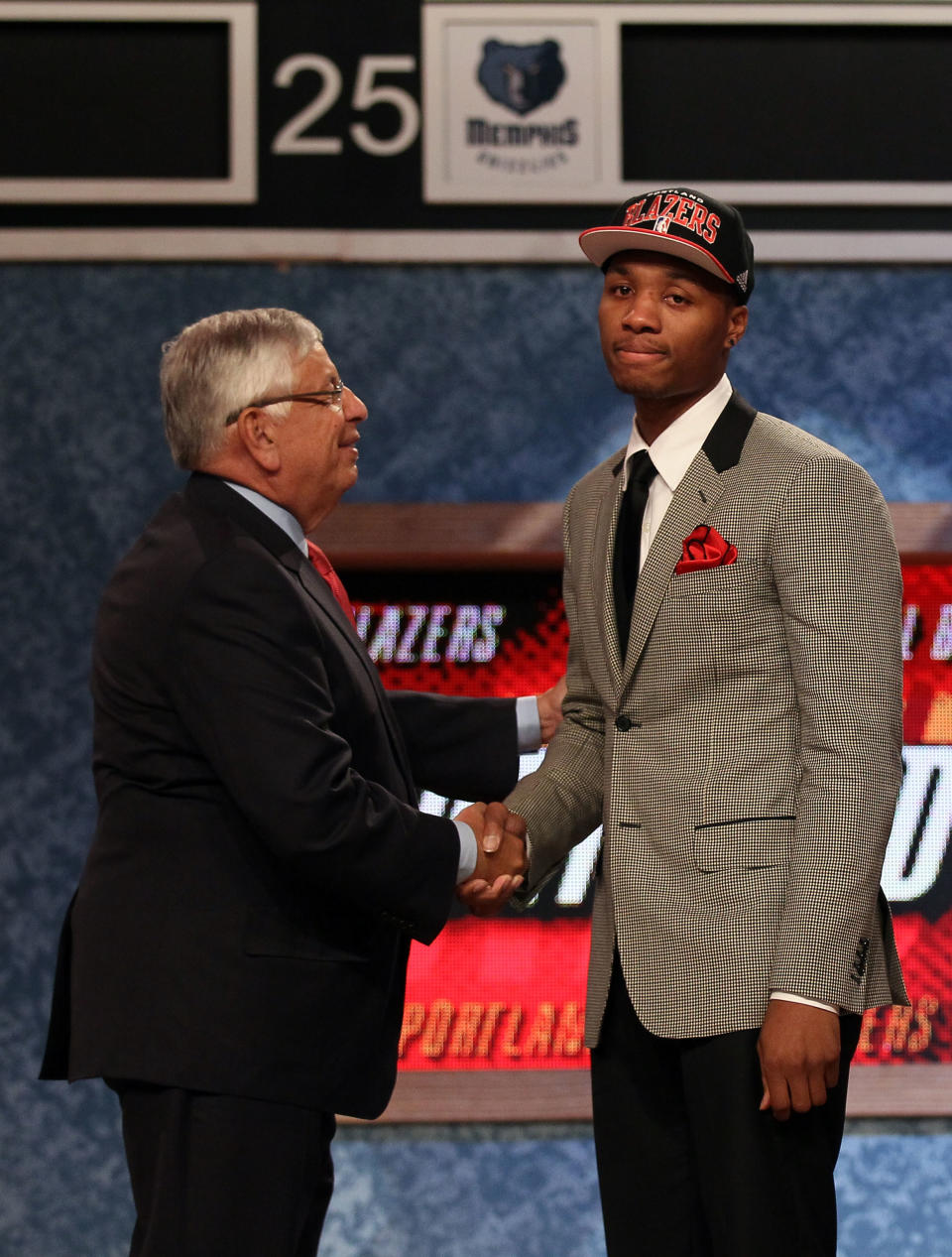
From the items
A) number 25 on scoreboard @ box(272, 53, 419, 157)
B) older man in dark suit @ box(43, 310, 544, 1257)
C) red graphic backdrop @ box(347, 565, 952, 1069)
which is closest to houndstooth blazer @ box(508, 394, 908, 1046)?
older man in dark suit @ box(43, 310, 544, 1257)

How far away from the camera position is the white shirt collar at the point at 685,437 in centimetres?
171

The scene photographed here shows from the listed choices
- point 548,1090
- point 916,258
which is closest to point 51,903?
point 548,1090

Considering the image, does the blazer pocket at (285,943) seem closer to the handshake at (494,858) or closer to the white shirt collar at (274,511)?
the handshake at (494,858)

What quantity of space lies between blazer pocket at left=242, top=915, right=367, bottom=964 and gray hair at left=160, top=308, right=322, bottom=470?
1.85 ft

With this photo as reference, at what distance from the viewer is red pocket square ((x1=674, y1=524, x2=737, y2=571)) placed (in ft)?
5.29

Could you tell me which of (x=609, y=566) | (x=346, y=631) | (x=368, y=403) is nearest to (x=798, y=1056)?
(x=609, y=566)

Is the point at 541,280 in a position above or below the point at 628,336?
above

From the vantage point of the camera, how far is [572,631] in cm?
194

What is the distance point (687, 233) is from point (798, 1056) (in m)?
0.88

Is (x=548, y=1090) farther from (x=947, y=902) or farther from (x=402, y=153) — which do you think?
(x=402, y=153)

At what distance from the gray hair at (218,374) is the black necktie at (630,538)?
43 centimetres

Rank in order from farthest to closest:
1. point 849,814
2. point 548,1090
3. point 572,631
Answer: point 548,1090 → point 572,631 → point 849,814

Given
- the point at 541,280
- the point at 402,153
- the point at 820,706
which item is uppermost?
the point at 402,153

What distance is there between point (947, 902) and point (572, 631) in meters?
1.12
